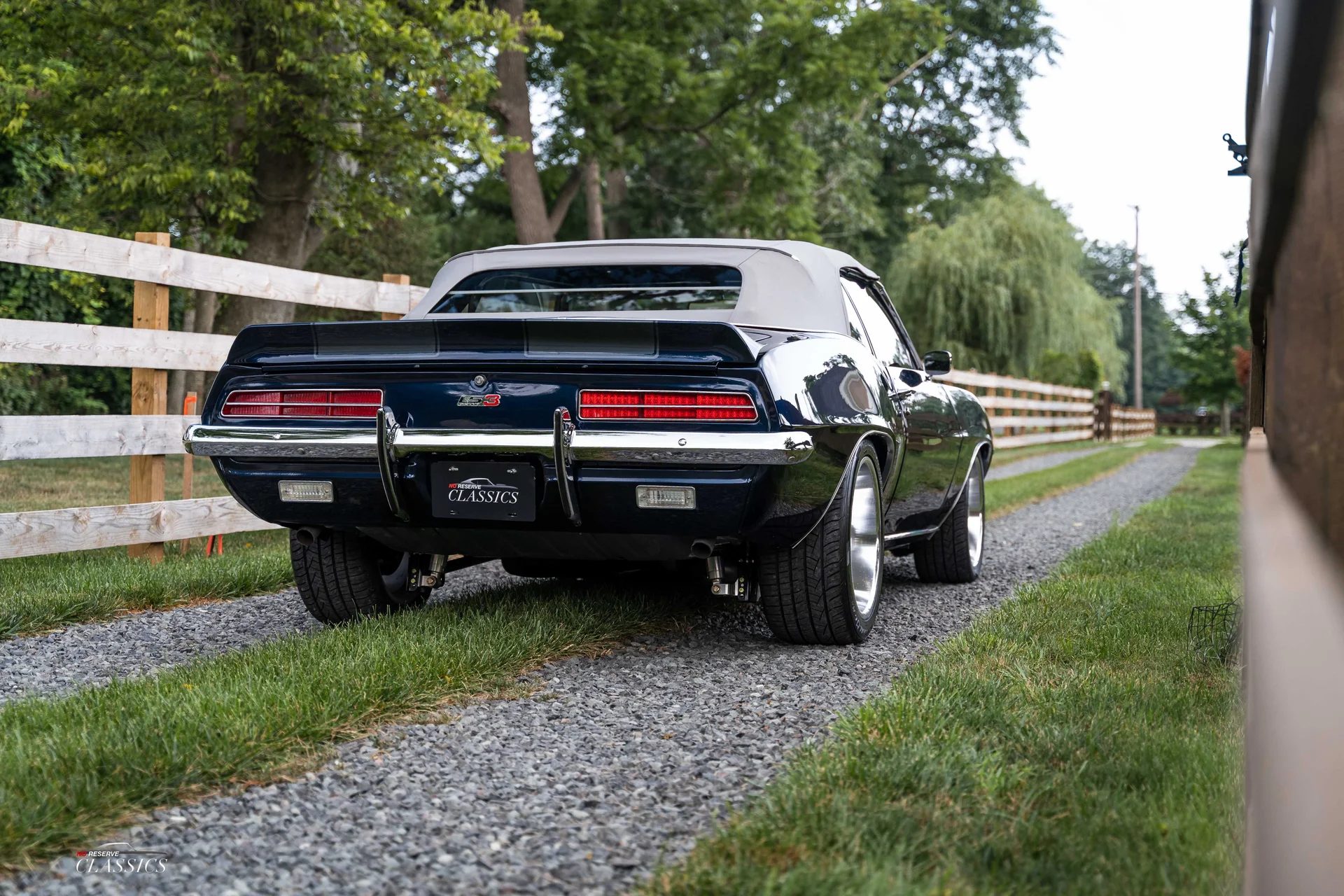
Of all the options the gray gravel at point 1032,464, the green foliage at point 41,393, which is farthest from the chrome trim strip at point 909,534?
the green foliage at point 41,393

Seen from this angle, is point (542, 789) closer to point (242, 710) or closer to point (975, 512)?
point (242, 710)

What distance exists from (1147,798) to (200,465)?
49.0ft

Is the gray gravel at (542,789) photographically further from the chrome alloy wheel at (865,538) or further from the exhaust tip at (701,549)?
the exhaust tip at (701,549)

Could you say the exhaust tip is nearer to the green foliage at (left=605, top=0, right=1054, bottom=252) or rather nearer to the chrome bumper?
the chrome bumper

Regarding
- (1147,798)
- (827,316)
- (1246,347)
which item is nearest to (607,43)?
(827,316)

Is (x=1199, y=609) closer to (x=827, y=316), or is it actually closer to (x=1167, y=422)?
(x=827, y=316)

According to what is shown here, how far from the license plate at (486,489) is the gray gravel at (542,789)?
0.54m

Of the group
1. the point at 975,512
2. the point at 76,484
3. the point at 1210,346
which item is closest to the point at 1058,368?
the point at 1210,346

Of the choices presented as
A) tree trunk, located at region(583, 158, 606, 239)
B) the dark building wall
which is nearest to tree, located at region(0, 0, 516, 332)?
tree trunk, located at region(583, 158, 606, 239)

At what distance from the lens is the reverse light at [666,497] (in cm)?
382

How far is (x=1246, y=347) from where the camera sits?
3011 cm

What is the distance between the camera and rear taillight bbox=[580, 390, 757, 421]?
Answer: 12.4ft

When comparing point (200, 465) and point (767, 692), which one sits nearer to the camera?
point (767, 692)

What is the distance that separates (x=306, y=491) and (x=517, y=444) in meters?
0.82
